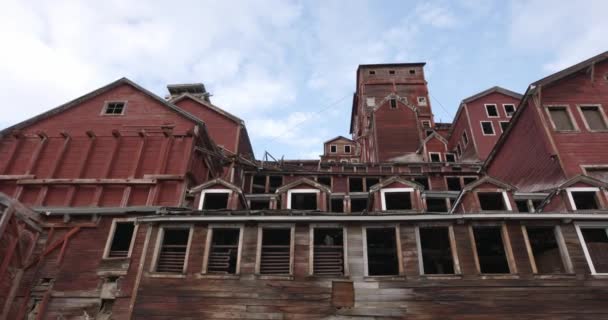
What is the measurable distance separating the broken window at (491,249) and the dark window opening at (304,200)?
27.1 feet

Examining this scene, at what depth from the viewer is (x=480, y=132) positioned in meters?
36.4

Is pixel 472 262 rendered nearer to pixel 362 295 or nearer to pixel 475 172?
pixel 362 295

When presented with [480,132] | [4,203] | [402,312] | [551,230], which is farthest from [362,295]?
[480,132]

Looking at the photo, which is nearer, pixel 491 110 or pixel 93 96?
pixel 93 96

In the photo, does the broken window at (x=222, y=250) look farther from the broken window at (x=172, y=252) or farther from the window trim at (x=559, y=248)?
the window trim at (x=559, y=248)

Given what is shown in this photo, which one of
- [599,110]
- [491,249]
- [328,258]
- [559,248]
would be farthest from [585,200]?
[328,258]

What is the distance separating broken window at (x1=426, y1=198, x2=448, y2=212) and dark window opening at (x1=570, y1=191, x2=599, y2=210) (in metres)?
7.58

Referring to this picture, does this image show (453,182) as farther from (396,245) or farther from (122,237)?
(122,237)

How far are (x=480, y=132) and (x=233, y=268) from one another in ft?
88.5

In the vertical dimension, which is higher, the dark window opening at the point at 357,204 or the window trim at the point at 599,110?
the window trim at the point at 599,110

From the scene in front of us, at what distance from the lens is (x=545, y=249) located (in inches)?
737

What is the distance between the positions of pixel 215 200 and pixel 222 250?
2.84m

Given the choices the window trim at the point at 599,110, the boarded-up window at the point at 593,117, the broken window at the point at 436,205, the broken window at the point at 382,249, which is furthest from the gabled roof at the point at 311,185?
the boarded-up window at the point at 593,117

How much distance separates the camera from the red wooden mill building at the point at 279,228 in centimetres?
1596
